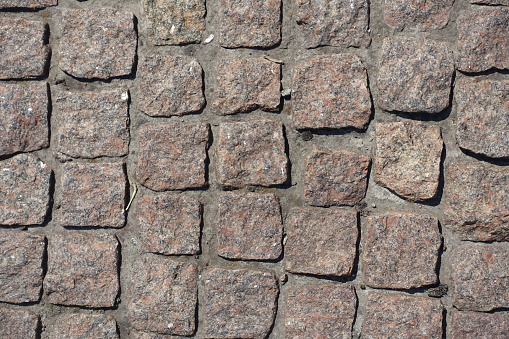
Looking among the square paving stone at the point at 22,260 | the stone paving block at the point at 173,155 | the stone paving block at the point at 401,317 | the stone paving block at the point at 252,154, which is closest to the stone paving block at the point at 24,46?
the stone paving block at the point at 173,155

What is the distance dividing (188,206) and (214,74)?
532mm

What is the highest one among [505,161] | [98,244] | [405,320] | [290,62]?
[290,62]

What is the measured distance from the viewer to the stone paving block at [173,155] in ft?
6.11

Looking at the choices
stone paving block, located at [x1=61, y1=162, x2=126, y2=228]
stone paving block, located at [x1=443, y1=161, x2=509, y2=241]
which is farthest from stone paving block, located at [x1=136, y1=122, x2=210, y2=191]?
stone paving block, located at [x1=443, y1=161, x2=509, y2=241]

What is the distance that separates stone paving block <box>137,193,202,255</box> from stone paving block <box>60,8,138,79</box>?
539 mm

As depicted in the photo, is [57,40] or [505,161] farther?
[57,40]

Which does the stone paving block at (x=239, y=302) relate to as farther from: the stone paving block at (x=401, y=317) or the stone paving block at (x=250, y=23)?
the stone paving block at (x=250, y=23)

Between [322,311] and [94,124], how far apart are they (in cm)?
117

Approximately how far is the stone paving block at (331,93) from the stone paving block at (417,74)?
10cm

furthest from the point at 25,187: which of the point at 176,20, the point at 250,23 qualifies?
the point at 250,23

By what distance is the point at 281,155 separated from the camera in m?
1.82

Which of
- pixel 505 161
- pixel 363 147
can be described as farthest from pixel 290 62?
pixel 505 161

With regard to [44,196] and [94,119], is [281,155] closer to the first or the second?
[94,119]

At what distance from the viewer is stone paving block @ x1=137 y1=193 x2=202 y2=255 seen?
6.15ft
